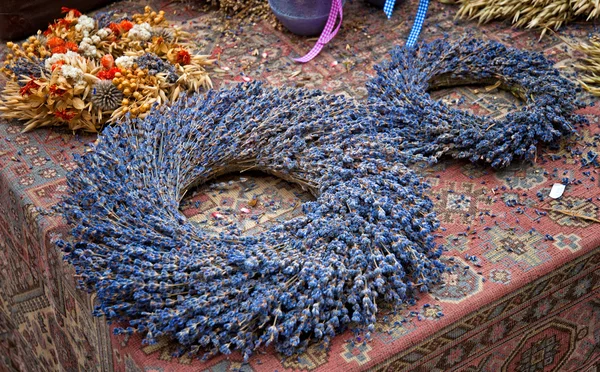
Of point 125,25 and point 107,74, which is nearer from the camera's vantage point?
point 107,74

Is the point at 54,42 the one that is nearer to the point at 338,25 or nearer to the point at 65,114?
the point at 65,114

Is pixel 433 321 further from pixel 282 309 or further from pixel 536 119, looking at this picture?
pixel 536 119

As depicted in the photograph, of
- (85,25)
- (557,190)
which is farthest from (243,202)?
(85,25)

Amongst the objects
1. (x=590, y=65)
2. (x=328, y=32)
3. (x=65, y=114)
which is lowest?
(x=65, y=114)

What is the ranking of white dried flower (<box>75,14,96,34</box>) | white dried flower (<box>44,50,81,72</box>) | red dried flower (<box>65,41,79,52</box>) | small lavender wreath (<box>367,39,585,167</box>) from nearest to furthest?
small lavender wreath (<box>367,39,585,167</box>), white dried flower (<box>44,50,81,72</box>), red dried flower (<box>65,41,79,52</box>), white dried flower (<box>75,14,96,34</box>)

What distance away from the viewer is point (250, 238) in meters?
1.98

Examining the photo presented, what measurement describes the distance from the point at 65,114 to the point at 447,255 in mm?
1337

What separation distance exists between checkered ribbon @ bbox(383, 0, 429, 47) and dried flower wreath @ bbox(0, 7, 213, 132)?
746 millimetres

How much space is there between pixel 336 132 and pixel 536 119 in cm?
65

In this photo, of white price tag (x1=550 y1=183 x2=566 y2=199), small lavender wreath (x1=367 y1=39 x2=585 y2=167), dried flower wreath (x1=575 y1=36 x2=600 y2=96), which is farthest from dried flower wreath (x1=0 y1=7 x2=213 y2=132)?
dried flower wreath (x1=575 y1=36 x2=600 y2=96)

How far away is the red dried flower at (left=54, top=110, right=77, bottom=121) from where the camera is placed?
252 centimetres

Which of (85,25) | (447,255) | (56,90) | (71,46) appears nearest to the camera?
(447,255)

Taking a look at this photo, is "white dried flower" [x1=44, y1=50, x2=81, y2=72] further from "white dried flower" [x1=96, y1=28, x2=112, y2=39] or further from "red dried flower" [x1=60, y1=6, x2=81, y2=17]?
"red dried flower" [x1=60, y1=6, x2=81, y2=17]

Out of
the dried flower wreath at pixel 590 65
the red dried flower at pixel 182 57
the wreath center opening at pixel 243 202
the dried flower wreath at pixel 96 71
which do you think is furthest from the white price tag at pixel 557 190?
the red dried flower at pixel 182 57
